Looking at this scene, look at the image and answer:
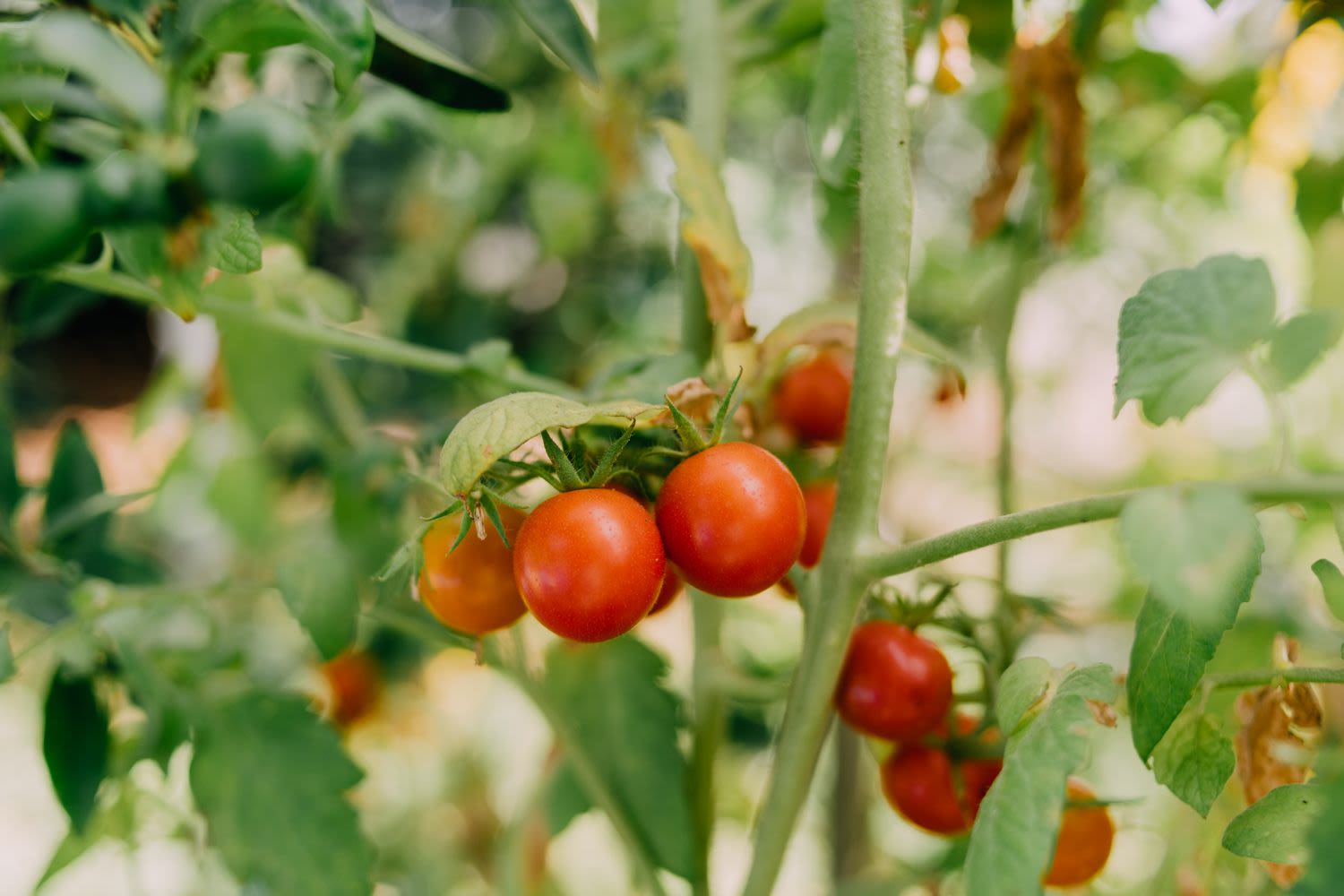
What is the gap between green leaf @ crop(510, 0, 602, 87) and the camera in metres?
0.51

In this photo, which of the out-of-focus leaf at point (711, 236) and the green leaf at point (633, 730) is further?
the green leaf at point (633, 730)

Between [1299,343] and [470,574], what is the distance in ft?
1.27

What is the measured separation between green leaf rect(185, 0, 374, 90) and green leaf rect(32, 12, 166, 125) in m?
0.04

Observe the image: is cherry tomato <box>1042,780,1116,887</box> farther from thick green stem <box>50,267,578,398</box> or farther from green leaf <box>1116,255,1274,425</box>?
thick green stem <box>50,267,578,398</box>

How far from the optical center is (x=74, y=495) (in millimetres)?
720

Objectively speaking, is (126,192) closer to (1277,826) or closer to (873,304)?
(873,304)

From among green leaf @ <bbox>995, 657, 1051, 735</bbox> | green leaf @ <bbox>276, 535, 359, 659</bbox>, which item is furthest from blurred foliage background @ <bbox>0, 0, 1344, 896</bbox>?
green leaf @ <bbox>995, 657, 1051, 735</bbox>

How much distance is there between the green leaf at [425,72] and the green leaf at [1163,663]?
400 mm

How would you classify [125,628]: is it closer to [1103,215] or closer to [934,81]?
[934,81]

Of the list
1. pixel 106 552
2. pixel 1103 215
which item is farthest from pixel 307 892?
pixel 1103 215

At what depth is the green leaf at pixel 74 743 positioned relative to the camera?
0.60 meters

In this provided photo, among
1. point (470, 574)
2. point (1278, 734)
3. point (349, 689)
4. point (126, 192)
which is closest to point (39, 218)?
point (126, 192)

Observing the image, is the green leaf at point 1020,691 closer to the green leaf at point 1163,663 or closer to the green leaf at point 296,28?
the green leaf at point 1163,663

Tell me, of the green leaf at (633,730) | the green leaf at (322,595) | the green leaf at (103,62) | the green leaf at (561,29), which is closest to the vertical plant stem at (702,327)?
the green leaf at (633,730)
